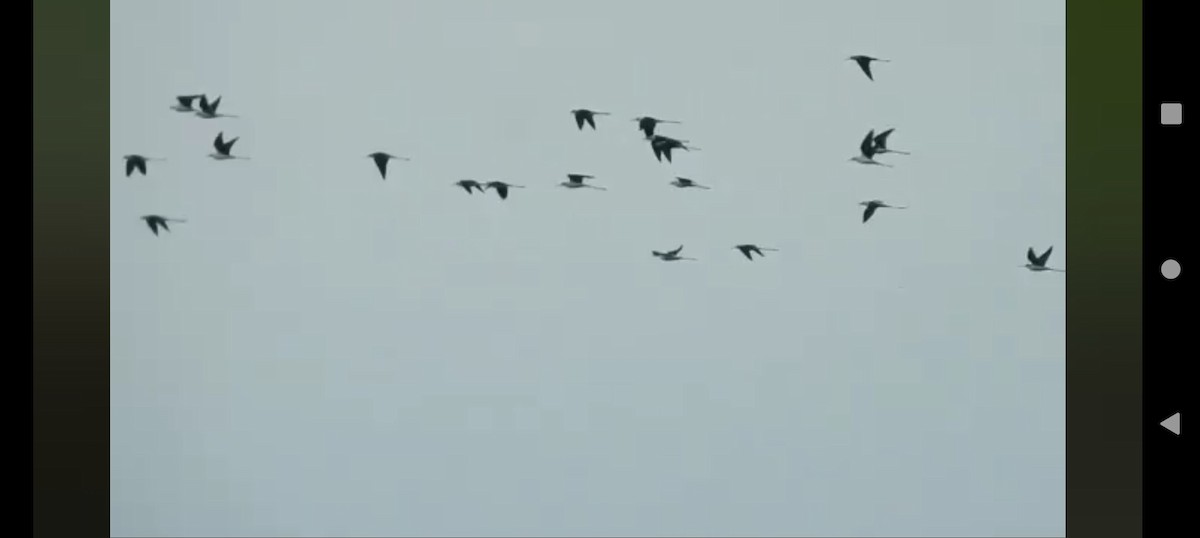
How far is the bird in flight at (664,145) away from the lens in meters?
3.14

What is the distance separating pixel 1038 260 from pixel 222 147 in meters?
1.92

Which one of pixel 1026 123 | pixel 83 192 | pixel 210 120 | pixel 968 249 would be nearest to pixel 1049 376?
pixel 968 249

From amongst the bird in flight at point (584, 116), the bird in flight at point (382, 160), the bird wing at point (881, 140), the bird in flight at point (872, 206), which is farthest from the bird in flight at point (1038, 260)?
the bird in flight at point (382, 160)

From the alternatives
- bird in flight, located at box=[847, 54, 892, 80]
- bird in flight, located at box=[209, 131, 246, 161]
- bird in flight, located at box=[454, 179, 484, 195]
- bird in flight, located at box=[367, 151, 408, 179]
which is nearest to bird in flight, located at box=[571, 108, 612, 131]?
bird in flight, located at box=[454, 179, 484, 195]

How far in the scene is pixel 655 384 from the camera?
3.17m

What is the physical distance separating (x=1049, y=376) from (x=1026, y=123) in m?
0.59

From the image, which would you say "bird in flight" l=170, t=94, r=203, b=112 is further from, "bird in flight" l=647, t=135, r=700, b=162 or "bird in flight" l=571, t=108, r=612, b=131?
"bird in flight" l=647, t=135, r=700, b=162

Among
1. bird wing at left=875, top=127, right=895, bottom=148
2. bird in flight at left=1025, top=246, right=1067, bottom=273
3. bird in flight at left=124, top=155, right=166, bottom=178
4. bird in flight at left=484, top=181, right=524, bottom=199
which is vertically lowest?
bird in flight at left=1025, top=246, right=1067, bottom=273

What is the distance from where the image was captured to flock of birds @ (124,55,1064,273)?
3131mm

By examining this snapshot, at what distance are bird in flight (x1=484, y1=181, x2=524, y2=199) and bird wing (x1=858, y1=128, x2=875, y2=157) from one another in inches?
31.7

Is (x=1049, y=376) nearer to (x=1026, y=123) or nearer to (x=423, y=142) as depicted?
(x=1026, y=123)
